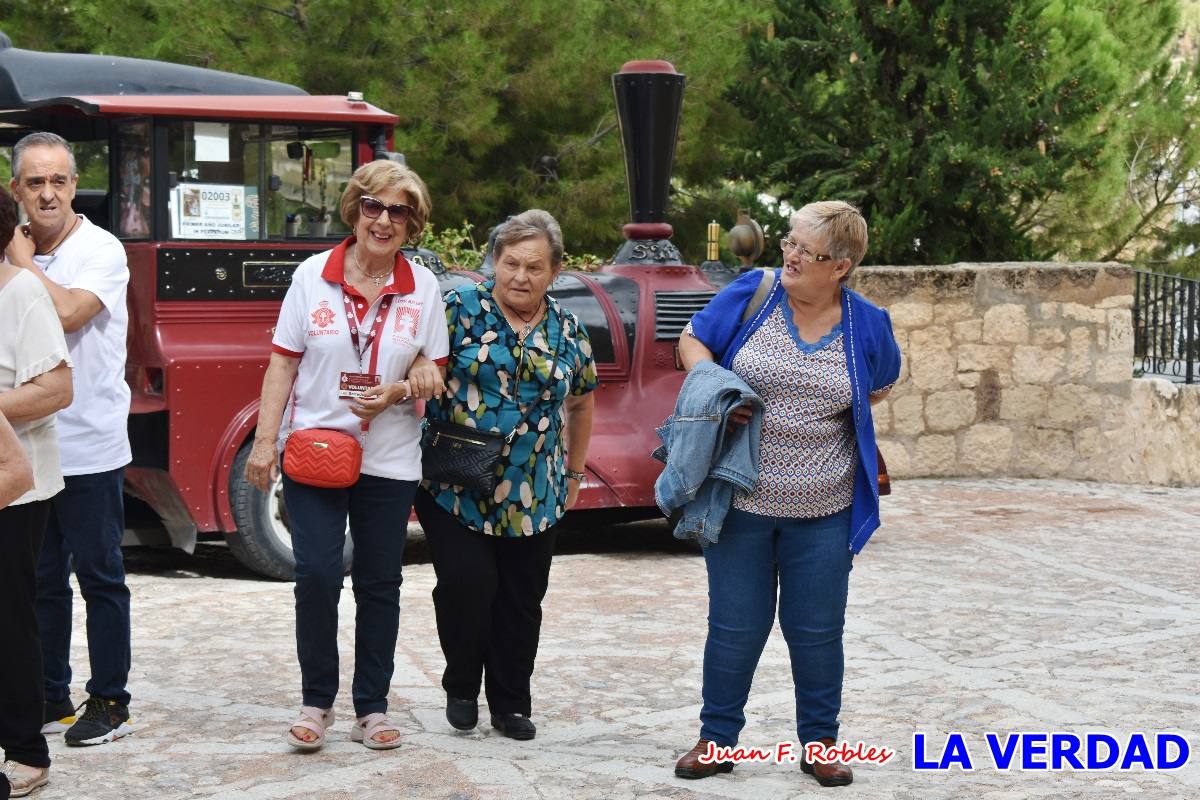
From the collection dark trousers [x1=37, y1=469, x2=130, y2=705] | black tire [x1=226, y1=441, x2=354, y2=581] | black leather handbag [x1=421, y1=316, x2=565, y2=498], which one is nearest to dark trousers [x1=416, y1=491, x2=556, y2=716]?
black leather handbag [x1=421, y1=316, x2=565, y2=498]

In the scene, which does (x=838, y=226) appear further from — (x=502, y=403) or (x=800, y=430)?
(x=502, y=403)

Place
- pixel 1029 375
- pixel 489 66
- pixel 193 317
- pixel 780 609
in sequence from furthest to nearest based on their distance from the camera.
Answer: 1. pixel 489 66
2. pixel 1029 375
3. pixel 193 317
4. pixel 780 609

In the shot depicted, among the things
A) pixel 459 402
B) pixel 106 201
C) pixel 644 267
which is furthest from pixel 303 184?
pixel 459 402

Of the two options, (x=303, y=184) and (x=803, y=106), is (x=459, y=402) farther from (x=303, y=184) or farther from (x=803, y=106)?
(x=803, y=106)

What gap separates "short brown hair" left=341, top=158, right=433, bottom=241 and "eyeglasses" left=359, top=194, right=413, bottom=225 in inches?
0.8

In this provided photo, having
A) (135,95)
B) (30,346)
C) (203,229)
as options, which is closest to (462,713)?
(30,346)

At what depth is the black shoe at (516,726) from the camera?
198 inches

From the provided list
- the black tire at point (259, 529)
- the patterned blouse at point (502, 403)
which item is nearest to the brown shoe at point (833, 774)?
the patterned blouse at point (502, 403)

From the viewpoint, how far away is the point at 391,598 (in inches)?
193

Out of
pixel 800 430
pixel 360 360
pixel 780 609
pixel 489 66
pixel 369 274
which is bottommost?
pixel 780 609

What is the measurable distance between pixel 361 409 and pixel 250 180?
3432 millimetres

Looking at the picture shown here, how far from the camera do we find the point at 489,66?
46.3 ft

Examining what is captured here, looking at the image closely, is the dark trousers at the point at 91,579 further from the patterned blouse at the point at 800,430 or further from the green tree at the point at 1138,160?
the green tree at the point at 1138,160

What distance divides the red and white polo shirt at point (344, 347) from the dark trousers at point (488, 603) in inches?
9.3
